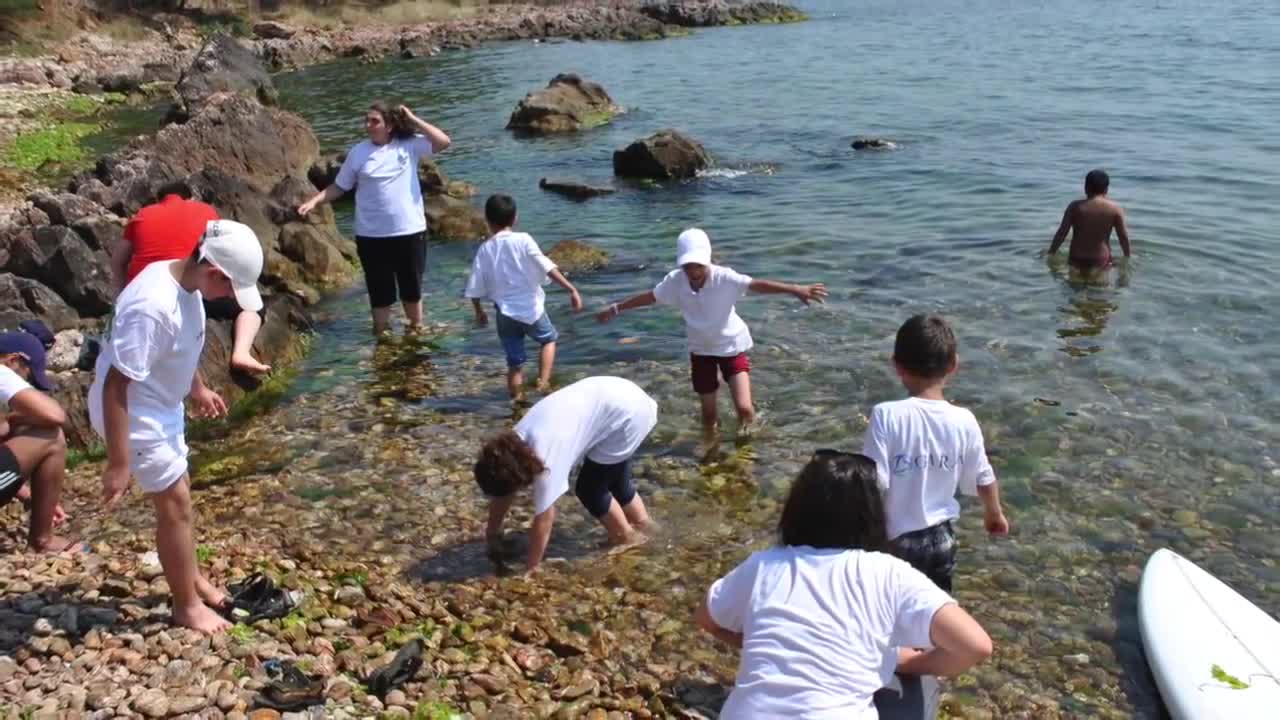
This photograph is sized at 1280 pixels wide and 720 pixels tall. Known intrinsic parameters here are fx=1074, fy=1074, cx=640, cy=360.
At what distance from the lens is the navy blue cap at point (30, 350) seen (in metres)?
6.95

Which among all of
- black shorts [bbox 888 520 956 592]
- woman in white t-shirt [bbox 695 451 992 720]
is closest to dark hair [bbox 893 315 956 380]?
black shorts [bbox 888 520 956 592]

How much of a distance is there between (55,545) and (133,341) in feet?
9.08

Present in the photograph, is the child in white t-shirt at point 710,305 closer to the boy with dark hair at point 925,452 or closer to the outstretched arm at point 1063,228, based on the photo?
the boy with dark hair at point 925,452

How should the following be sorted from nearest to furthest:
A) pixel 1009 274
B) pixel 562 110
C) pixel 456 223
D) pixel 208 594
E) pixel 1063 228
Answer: pixel 208 594, pixel 1063 228, pixel 1009 274, pixel 456 223, pixel 562 110

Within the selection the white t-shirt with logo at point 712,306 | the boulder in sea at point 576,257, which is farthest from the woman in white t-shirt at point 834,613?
the boulder in sea at point 576,257

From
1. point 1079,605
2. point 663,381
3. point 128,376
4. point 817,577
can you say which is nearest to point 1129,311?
point 663,381

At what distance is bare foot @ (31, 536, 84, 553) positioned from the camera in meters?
6.98

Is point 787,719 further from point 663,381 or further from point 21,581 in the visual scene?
point 663,381

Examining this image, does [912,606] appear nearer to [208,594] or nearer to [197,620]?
[197,620]

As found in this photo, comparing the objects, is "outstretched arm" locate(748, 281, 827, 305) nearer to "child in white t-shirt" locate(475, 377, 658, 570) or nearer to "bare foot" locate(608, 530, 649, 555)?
"child in white t-shirt" locate(475, 377, 658, 570)

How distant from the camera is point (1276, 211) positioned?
56.9ft

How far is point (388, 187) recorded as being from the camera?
11.0 metres

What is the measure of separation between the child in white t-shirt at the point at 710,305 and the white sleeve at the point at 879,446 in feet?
9.24

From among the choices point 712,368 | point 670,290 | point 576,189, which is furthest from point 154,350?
point 576,189
